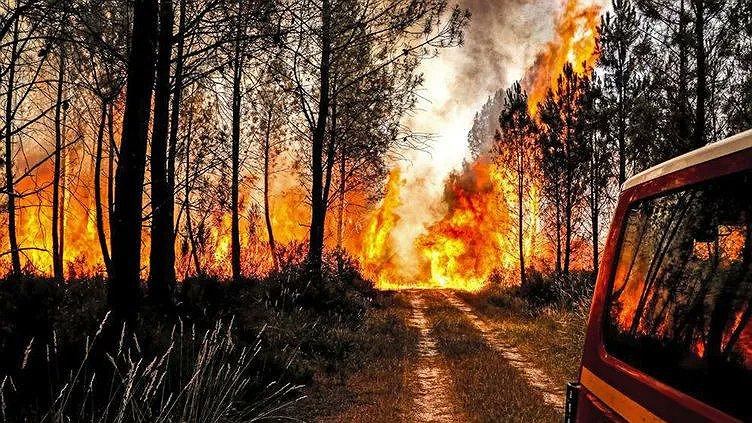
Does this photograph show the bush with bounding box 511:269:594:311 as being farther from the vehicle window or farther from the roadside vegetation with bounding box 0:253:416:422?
the vehicle window

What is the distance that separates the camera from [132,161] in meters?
6.71

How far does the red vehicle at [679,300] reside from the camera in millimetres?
1602

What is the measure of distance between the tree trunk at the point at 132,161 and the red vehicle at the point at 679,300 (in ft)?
18.4

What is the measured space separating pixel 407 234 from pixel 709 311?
54.6 meters

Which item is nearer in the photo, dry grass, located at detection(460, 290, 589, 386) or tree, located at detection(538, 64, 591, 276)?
dry grass, located at detection(460, 290, 589, 386)

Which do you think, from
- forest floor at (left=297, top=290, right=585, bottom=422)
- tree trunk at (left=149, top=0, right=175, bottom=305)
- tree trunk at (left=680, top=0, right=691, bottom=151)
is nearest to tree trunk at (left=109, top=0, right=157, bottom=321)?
forest floor at (left=297, top=290, right=585, bottom=422)

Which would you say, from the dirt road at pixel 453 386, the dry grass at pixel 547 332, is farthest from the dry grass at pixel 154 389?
the dry grass at pixel 547 332

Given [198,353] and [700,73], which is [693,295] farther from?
[700,73]

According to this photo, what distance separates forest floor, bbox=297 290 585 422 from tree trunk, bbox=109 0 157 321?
2660 mm

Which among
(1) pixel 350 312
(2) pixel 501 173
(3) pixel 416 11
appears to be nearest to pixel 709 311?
(3) pixel 416 11

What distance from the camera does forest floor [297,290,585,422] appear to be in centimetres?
770

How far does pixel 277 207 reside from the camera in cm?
4909

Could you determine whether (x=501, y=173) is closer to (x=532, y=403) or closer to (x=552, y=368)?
(x=552, y=368)

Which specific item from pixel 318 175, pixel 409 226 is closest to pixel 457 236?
pixel 409 226
